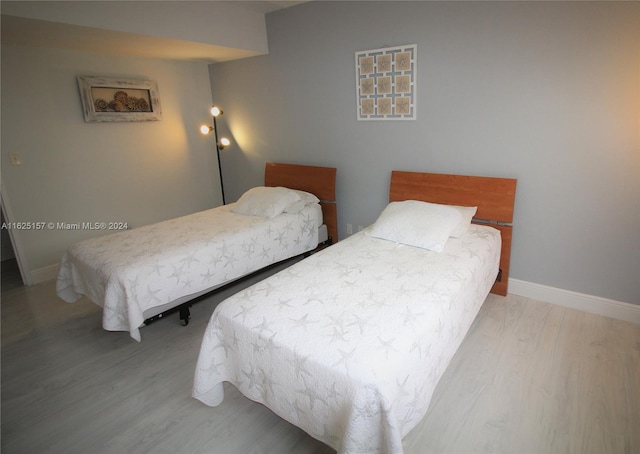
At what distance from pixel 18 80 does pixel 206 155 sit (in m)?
1.85

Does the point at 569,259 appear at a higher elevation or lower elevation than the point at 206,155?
lower

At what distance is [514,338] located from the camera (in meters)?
2.32

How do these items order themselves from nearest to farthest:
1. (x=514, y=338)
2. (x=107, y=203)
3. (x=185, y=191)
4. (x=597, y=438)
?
1. (x=597, y=438)
2. (x=514, y=338)
3. (x=107, y=203)
4. (x=185, y=191)

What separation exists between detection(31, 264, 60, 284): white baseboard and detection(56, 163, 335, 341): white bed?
2.98 ft

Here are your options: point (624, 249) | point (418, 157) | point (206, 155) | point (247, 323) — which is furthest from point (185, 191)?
point (624, 249)

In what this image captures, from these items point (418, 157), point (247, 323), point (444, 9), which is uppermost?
point (444, 9)

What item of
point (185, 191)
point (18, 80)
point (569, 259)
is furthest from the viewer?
point (185, 191)

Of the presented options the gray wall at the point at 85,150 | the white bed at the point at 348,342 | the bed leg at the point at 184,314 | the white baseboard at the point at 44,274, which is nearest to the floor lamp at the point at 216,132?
the gray wall at the point at 85,150

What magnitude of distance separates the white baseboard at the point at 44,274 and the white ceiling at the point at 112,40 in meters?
1.94

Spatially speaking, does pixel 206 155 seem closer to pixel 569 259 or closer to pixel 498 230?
pixel 498 230

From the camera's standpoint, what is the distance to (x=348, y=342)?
1.45m

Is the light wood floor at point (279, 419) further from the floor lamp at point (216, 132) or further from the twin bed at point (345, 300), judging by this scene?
the floor lamp at point (216, 132)

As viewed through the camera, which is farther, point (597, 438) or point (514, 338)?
point (514, 338)

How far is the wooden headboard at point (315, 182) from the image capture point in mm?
A: 3564
